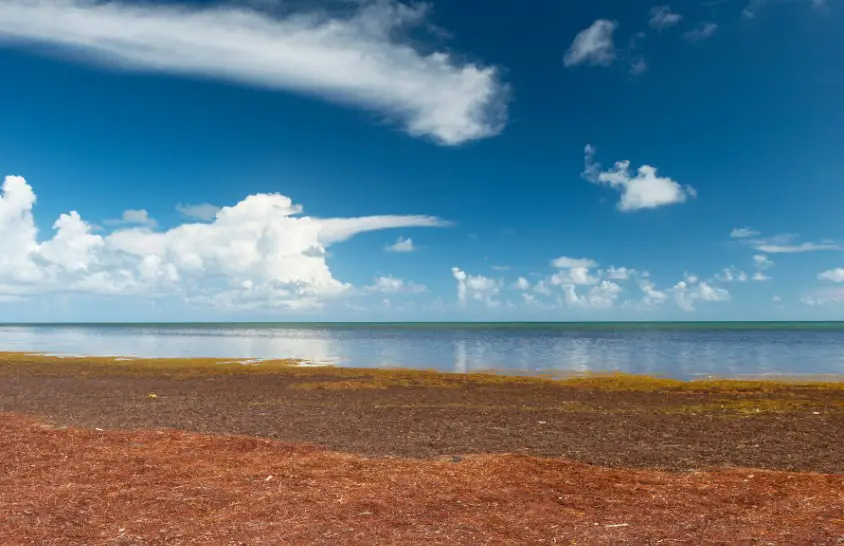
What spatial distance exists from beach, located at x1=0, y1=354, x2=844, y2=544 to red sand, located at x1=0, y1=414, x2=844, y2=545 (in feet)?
0.18

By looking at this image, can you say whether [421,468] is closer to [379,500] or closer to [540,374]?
[379,500]

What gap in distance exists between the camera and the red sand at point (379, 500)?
33.1 feet

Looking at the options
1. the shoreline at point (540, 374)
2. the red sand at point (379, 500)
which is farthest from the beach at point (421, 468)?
the shoreline at point (540, 374)

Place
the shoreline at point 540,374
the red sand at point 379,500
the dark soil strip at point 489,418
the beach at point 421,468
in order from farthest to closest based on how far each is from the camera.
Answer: the shoreline at point 540,374 < the dark soil strip at point 489,418 < the beach at point 421,468 < the red sand at point 379,500

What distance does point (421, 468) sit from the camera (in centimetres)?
1528

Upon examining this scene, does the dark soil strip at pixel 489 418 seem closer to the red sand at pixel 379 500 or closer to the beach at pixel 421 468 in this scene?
the beach at pixel 421 468

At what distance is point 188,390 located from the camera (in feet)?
118

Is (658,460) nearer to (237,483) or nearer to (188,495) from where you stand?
(237,483)

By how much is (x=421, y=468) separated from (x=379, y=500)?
3277mm

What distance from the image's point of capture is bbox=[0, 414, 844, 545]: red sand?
33.1 ft

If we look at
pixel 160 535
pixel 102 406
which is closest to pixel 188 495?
pixel 160 535

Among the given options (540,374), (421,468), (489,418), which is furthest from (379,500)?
(540,374)

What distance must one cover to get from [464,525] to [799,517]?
6.49 m

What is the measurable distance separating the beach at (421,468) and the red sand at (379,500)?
0.18 ft
